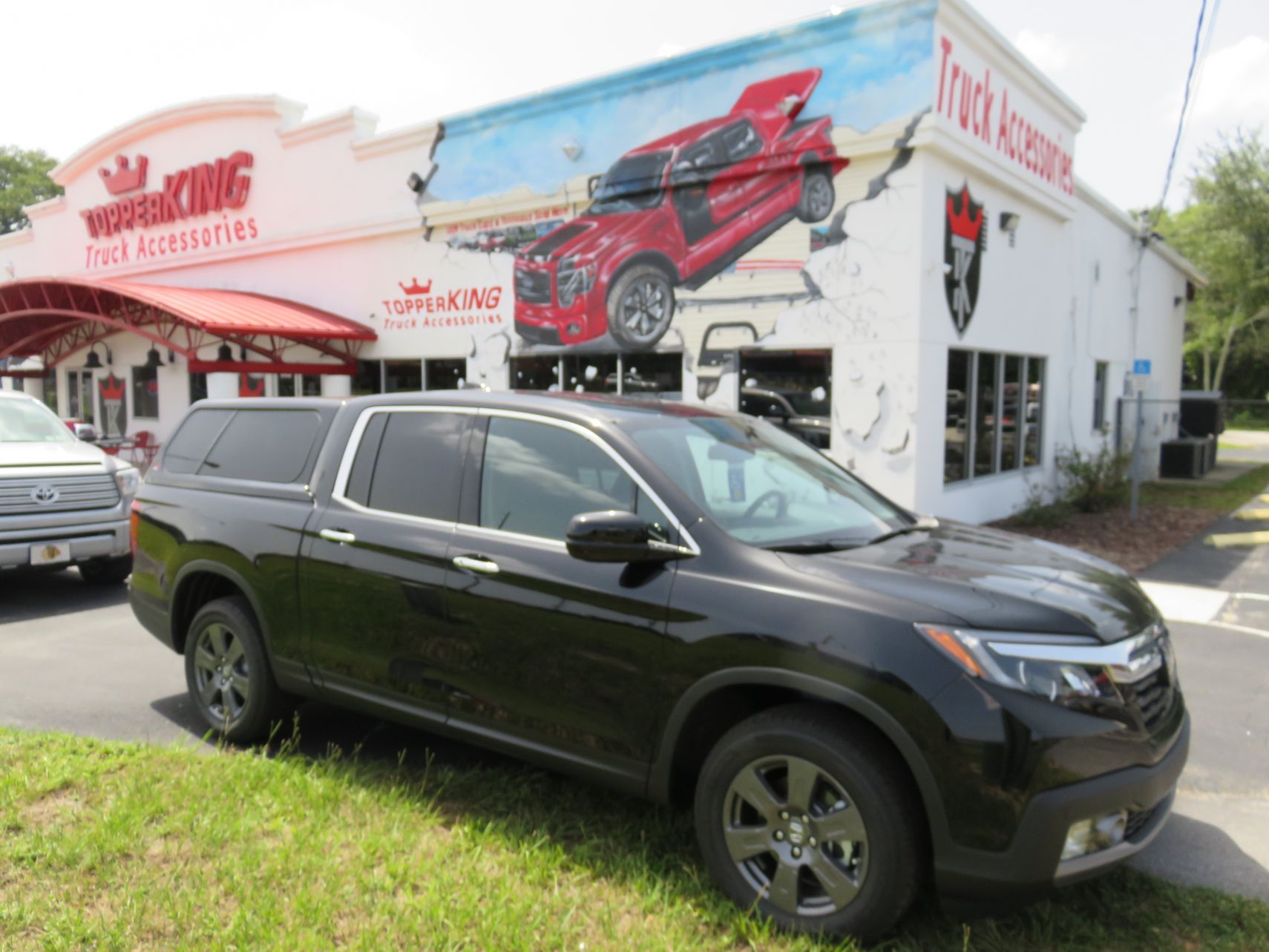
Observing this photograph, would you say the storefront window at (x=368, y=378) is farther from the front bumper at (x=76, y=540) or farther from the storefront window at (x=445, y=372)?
the front bumper at (x=76, y=540)

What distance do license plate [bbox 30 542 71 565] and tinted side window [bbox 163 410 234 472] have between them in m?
3.01

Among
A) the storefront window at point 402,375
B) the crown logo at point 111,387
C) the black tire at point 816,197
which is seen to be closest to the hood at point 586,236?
the black tire at point 816,197

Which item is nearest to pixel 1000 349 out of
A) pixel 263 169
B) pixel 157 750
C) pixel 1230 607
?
pixel 1230 607

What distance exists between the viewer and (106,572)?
8.83 m

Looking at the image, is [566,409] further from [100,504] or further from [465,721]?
[100,504]

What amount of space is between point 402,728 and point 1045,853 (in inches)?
130

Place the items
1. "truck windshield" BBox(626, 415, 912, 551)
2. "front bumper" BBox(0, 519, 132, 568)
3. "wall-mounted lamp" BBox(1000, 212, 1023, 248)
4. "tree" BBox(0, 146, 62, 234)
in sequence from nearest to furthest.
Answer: "truck windshield" BBox(626, 415, 912, 551) → "front bumper" BBox(0, 519, 132, 568) → "wall-mounted lamp" BBox(1000, 212, 1023, 248) → "tree" BBox(0, 146, 62, 234)

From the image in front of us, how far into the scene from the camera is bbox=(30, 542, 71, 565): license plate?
24.9 feet

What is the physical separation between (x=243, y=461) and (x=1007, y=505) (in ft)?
34.6

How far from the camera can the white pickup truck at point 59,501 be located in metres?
7.59

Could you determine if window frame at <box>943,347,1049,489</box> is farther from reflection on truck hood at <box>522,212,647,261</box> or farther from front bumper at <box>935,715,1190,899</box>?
front bumper at <box>935,715,1190,899</box>

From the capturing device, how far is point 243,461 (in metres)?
4.97

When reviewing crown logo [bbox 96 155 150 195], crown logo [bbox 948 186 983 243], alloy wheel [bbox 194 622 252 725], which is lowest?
alloy wheel [bbox 194 622 252 725]

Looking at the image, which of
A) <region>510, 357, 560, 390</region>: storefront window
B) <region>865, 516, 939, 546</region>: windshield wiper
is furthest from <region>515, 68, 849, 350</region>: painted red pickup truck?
<region>865, 516, 939, 546</region>: windshield wiper
